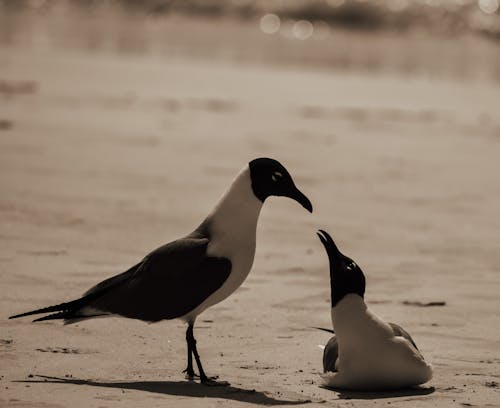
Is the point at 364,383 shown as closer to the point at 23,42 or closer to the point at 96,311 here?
the point at 96,311

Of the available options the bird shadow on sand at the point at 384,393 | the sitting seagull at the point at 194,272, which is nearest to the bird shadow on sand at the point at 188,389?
the sitting seagull at the point at 194,272

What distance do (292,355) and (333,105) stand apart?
34.4 feet

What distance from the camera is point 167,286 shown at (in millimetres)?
5082

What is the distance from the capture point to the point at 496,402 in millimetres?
4738

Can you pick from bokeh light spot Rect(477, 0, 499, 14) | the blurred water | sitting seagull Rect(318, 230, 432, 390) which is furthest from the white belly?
bokeh light spot Rect(477, 0, 499, 14)

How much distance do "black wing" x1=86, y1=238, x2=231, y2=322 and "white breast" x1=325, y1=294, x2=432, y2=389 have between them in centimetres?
56

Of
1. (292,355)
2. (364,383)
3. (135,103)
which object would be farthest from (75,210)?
(135,103)

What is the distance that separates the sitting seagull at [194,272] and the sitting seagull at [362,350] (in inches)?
16.5

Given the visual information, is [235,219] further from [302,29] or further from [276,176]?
[302,29]

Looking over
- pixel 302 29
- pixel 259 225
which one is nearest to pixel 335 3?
pixel 302 29

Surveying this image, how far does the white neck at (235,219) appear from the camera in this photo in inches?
202

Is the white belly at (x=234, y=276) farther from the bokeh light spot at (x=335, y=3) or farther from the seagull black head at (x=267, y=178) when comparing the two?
the bokeh light spot at (x=335, y=3)

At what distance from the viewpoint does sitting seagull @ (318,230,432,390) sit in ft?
16.1

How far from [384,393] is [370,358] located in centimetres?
16
